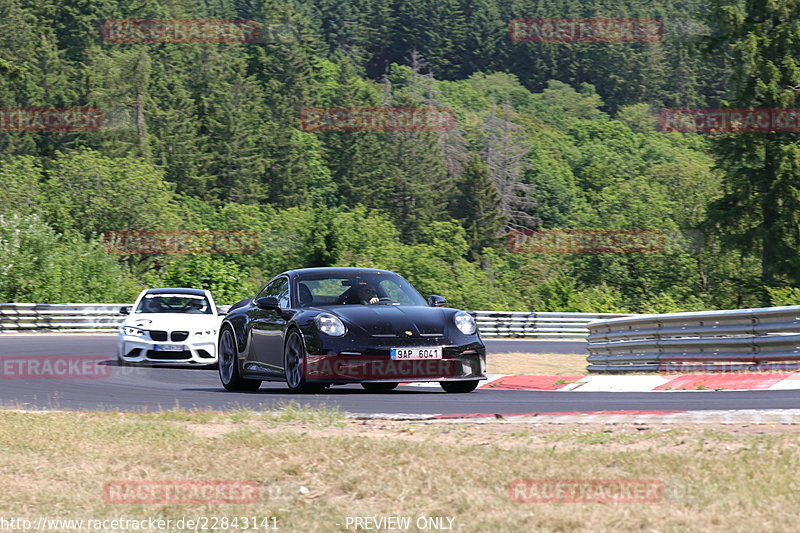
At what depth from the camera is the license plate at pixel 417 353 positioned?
11812mm

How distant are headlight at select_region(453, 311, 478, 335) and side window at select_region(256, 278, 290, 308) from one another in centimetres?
194

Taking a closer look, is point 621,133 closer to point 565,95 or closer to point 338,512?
point 565,95

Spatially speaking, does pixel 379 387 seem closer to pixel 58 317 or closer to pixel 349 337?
pixel 349 337

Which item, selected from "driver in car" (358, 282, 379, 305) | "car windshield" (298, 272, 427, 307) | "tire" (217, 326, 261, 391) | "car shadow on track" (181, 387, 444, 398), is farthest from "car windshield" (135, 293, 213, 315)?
"driver in car" (358, 282, 379, 305)

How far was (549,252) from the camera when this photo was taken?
82.2 m

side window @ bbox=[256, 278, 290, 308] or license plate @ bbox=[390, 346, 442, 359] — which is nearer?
license plate @ bbox=[390, 346, 442, 359]

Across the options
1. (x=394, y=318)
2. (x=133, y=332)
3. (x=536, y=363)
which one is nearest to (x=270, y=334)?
(x=394, y=318)

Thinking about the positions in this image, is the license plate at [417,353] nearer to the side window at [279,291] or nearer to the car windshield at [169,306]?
the side window at [279,291]

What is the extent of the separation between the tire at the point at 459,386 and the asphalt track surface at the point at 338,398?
87 millimetres

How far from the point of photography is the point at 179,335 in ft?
58.4

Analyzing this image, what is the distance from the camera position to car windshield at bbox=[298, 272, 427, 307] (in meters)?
13.0

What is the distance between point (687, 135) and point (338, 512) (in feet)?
455

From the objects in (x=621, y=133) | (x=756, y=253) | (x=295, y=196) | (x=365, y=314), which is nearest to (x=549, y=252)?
(x=295, y=196)

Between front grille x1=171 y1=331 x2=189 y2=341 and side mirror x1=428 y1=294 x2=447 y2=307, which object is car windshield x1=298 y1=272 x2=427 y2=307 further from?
front grille x1=171 y1=331 x2=189 y2=341
